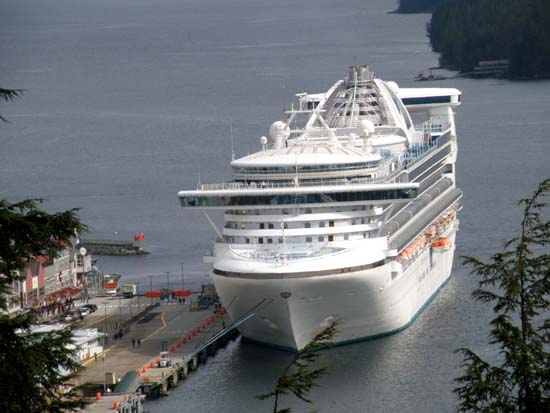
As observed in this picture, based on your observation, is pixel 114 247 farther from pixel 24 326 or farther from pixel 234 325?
pixel 24 326

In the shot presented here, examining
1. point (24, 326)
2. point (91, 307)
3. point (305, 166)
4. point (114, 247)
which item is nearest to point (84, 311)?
point (91, 307)

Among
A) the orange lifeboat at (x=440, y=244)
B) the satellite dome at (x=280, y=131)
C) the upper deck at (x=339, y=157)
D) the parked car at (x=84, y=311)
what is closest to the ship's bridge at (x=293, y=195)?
the upper deck at (x=339, y=157)

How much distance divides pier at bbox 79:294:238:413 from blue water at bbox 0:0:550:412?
1.94 feet

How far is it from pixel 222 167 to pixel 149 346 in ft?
138

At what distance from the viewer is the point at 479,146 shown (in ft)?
336

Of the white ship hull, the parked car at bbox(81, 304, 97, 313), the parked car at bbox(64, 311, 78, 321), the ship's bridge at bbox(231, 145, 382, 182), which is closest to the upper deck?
the ship's bridge at bbox(231, 145, 382, 182)

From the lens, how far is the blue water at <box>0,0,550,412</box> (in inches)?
1794

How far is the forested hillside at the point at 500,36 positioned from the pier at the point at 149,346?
355 feet

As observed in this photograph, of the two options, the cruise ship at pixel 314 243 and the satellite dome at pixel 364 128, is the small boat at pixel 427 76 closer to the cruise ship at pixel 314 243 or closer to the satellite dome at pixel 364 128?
the satellite dome at pixel 364 128

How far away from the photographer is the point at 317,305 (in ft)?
157

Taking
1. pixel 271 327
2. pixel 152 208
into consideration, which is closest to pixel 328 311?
pixel 271 327

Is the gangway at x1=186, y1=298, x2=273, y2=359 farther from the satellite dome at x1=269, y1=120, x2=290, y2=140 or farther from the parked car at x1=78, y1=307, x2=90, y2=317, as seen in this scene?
the satellite dome at x1=269, y1=120, x2=290, y2=140

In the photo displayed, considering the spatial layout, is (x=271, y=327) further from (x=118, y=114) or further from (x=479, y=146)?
(x=118, y=114)

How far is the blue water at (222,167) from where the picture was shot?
149ft
